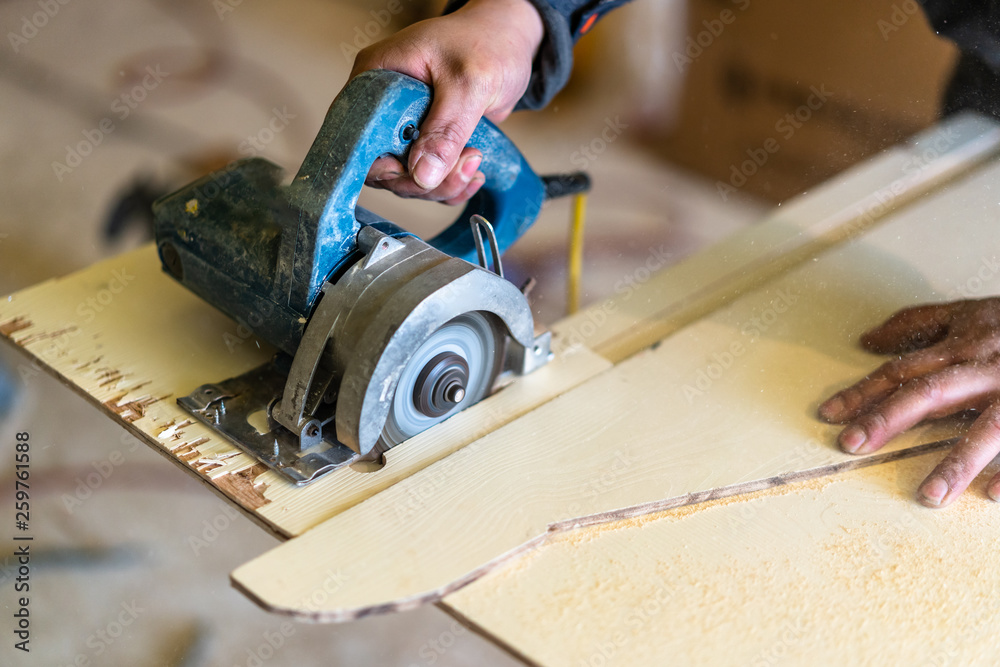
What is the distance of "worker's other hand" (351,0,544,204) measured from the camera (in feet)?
4.19

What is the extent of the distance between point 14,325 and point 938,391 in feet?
4.93

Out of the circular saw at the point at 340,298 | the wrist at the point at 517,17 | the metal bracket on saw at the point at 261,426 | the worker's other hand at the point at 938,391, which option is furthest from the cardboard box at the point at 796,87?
the metal bracket on saw at the point at 261,426

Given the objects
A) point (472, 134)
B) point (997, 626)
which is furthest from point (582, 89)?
point (997, 626)

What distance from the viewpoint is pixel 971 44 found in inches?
51.7

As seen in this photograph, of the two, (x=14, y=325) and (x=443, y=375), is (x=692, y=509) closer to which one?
(x=443, y=375)

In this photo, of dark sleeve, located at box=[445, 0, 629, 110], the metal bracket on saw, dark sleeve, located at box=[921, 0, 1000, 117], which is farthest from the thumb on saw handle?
dark sleeve, located at box=[921, 0, 1000, 117]

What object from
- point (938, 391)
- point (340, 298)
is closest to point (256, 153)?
point (340, 298)

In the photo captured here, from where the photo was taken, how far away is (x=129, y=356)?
4.74 ft

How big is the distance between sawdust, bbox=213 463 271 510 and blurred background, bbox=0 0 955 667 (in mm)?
70

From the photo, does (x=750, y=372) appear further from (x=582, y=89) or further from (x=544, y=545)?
(x=582, y=89)

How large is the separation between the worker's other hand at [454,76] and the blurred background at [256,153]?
0.77 feet

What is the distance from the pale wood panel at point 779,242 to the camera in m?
1.56

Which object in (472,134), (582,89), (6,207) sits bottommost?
(6,207)

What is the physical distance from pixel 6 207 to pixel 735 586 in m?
3.02
